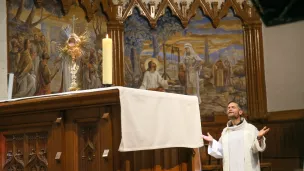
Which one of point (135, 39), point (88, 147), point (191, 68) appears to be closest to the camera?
point (88, 147)

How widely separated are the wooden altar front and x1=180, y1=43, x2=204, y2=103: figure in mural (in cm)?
726

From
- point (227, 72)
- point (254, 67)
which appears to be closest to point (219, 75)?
point (227, 72)

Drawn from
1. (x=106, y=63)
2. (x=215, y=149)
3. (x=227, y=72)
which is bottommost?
(x=215, y=149)

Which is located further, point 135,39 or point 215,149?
point 135,39

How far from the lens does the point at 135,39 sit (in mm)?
10609

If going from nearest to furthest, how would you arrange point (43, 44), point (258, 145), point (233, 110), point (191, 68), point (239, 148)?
point (258, 145), point (233, 110), point (239, 148), point (43, 44), point (191, 68)

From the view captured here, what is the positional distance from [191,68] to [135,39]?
152cm

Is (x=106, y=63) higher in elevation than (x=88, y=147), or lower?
higher

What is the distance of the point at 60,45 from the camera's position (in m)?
9.04

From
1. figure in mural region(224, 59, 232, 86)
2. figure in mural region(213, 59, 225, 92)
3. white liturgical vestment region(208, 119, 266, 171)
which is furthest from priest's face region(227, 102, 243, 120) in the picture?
figure in mural region(224, 59, 232, 86)

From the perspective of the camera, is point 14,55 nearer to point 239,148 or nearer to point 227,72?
point 239,148

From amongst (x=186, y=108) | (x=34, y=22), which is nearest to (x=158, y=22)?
(x=34, y=22)

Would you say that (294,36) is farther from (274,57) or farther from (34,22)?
(34,22)

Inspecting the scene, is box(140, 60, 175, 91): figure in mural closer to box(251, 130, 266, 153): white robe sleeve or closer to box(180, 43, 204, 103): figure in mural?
box(180, 43, 204, 103): figure in mural
